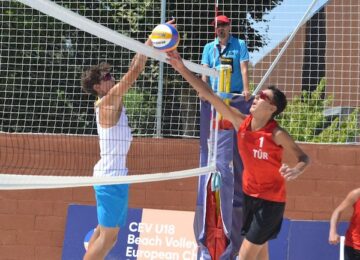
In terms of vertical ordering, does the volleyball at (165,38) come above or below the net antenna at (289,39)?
below

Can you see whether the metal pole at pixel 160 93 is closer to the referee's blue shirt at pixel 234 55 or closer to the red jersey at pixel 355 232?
the referee's blue shirt at pixel 234 55

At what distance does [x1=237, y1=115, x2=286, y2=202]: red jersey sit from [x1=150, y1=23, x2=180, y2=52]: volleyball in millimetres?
997

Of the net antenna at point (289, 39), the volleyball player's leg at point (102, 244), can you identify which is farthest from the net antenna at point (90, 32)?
the net antenna at point (289, 39)

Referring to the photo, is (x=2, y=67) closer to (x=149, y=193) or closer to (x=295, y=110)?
(x=149, y=193)

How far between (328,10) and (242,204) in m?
3.04

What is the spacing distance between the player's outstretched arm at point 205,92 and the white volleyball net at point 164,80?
178 cm

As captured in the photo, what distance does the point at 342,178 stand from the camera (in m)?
7.41

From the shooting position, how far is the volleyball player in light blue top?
5.78 m

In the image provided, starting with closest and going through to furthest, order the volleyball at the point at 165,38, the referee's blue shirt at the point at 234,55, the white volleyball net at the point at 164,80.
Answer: the volleyball at the point at 165,38 → the referee's blue shirt at the point at 234,55 → the white volleyball net at the point at 164,80

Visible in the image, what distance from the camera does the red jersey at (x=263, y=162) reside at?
544cm

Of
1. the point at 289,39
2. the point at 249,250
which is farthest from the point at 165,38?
the point at 289,39

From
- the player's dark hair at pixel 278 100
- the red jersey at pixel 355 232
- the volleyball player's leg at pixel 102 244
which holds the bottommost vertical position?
the volleyball player's leg at pixel 102 244

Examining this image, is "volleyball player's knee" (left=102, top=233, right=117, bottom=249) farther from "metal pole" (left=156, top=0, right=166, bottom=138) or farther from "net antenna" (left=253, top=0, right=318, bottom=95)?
"net antenna" (left=253, top=0, right=318, bottom=95)

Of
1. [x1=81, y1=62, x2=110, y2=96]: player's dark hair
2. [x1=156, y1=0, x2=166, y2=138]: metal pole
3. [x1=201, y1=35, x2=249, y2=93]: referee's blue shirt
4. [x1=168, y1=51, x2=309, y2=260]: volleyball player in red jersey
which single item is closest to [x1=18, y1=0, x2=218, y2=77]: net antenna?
[x1=168, y1=51, x2=309, y2=260]: volleyball player in red jersey
